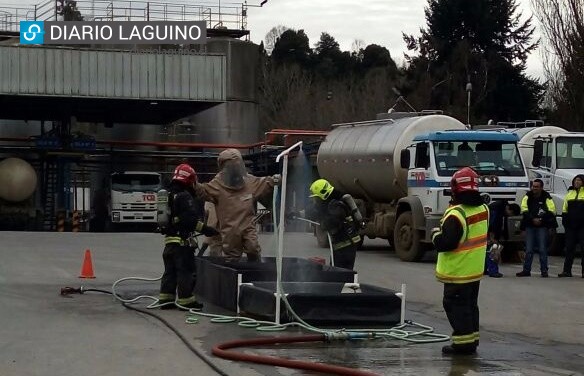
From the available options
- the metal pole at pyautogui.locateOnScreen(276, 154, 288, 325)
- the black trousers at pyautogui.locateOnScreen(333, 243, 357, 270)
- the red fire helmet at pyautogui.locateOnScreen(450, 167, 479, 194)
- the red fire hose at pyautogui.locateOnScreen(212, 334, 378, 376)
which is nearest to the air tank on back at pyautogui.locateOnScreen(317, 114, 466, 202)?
the black trousers at pyautogui.locateOnScreen(333, 243, 357, 270)

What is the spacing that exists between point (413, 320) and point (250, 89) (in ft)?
138

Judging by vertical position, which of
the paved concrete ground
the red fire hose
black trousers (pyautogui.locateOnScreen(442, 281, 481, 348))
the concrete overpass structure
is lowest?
the paved concrete ground

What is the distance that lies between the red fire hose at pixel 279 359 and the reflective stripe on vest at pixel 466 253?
5.12 ft

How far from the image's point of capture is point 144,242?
27891mm

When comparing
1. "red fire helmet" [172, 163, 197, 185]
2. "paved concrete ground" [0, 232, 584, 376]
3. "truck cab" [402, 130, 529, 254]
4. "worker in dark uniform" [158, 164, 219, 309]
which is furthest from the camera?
"truck cab" [402, 130, 529, 254]

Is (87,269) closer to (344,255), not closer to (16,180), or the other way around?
(344,255)

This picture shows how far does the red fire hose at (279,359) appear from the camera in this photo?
8398 mm

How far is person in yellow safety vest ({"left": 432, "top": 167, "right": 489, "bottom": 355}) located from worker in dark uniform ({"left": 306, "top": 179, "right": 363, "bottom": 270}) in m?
4.10

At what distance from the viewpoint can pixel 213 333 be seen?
425 inches

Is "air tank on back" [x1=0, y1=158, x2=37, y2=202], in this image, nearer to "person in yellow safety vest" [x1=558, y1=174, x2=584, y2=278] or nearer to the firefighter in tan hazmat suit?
"person in yellow safety vest" [x1=558, y1=174, x2=584, y2=278]

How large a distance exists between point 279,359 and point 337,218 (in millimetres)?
5048

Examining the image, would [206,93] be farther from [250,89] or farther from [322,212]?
[322,212]

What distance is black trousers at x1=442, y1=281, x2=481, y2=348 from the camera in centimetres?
957

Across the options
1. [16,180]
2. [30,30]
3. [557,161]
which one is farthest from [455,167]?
[30,30]
